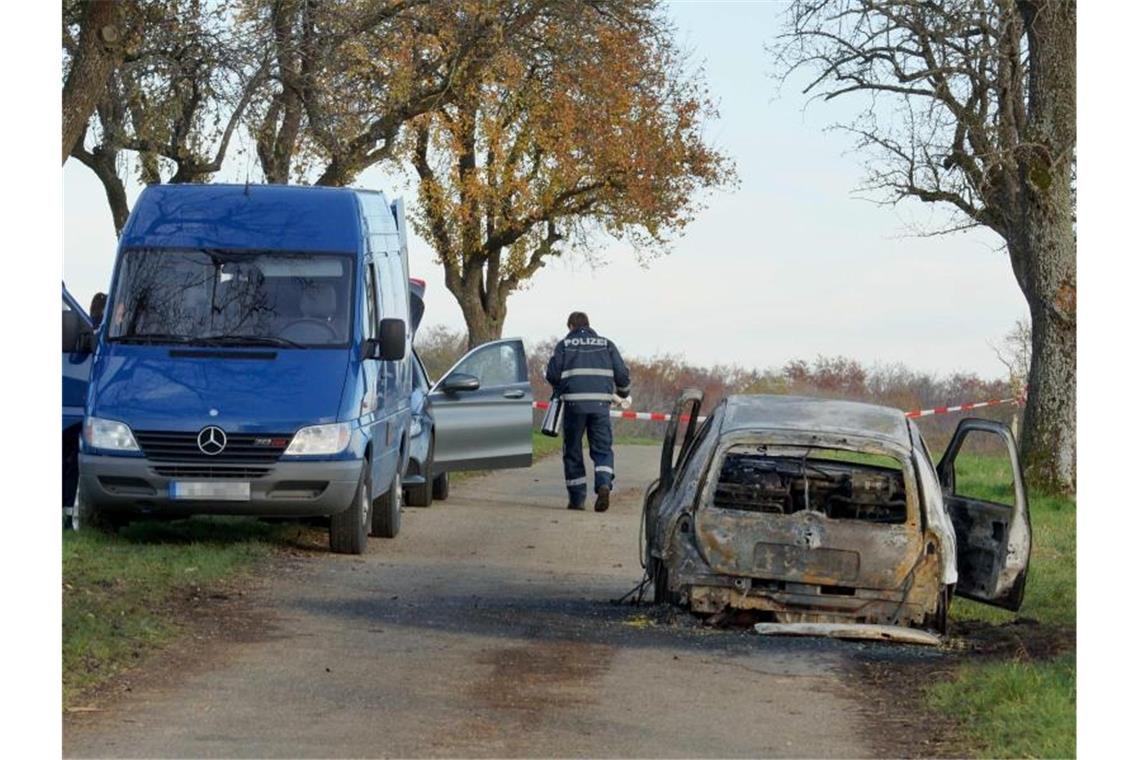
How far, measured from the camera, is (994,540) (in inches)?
467

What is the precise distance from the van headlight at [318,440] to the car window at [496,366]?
5.47 meters

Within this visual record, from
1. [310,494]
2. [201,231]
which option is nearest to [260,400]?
[310,494]

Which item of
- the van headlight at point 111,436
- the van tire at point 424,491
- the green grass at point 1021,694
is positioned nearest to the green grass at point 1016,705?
the green grass at point 1021,694

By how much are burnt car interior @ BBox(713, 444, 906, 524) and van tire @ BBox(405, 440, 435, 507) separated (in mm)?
7188

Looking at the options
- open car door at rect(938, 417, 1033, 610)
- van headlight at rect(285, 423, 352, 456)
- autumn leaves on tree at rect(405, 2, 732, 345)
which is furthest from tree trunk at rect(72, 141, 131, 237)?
open car door at rect(938, 417, 1033, 610)

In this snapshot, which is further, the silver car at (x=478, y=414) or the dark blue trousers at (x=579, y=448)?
the dark blue trousers at (x=579, y=448)

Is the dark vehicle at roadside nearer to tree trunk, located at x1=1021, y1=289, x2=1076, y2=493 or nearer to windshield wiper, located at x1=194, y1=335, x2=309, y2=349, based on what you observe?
windshield wiper, located at x1=194, y1=335, x2=309, y2=349

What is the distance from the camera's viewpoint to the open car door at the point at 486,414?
1970cm

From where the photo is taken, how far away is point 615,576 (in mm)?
14492

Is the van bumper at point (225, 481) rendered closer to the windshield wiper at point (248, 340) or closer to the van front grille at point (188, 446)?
the van front grille at point (188, 446)

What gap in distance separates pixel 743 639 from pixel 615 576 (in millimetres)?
3597

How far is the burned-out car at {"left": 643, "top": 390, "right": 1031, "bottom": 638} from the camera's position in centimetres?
1088

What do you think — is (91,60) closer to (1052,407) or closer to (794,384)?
(1052,407)

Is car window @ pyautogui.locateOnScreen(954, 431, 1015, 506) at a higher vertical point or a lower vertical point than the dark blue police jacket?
lower
